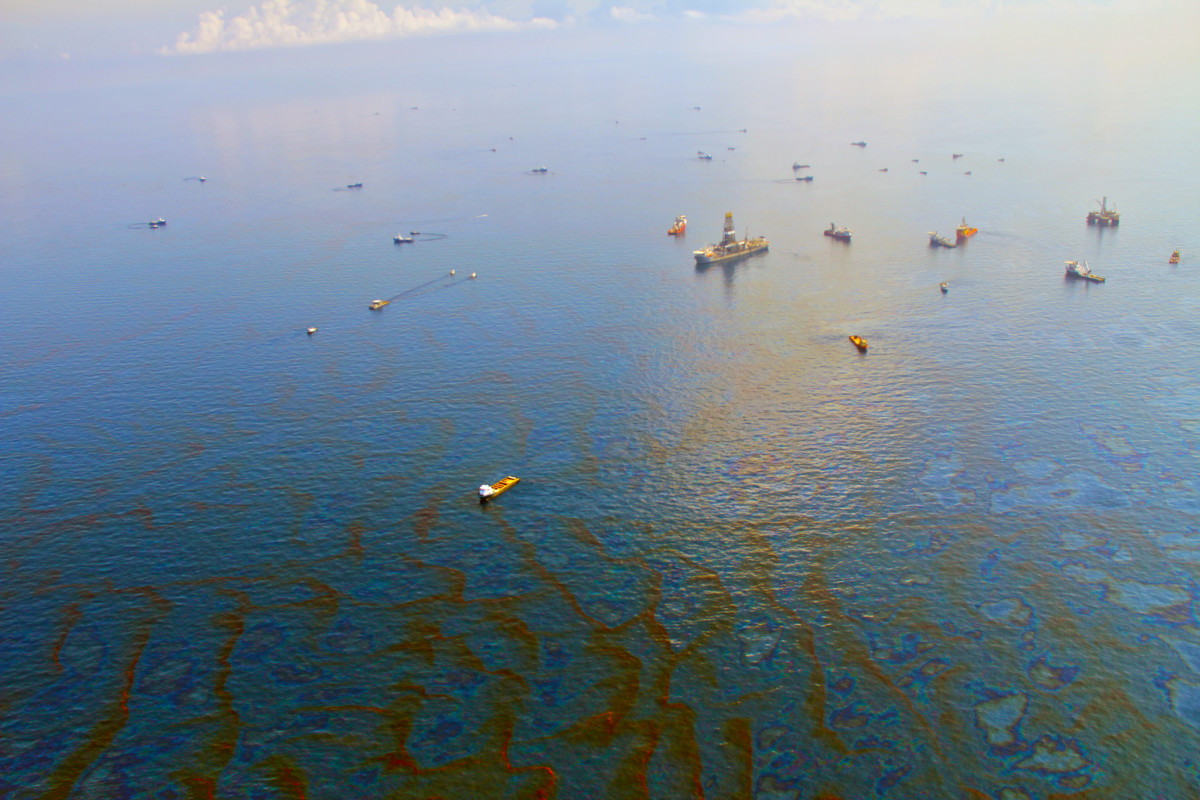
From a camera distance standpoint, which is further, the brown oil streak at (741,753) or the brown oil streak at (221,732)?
the brown oil streak at (221,732)

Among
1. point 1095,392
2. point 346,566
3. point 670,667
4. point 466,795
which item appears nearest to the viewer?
point 466,795

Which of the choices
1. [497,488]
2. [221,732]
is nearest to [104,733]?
[221,732]

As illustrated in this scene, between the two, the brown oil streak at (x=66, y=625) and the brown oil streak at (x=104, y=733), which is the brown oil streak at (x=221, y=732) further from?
the brown oil streak at (x=66, y=625)

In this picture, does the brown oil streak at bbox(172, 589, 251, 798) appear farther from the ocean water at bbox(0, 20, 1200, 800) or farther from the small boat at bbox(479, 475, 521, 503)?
the small boat at bbox(479, 475, 521, 503)

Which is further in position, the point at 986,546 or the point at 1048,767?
the point at 986,546

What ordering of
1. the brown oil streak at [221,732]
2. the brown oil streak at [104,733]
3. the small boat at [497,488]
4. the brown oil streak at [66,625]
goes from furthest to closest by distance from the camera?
the small boat at [497,488]
the brown oil streak at [66,625]
the brown oil streak at [221,732]
the brown oil streak at [104,733]

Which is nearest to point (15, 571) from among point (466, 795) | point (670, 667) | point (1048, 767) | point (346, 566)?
point (346, 566)

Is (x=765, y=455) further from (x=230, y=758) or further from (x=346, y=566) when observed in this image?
(x=230, y=758)

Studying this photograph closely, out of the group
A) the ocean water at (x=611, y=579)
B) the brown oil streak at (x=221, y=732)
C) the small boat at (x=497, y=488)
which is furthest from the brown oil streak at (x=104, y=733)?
the small boat at (x=497, y=488)
